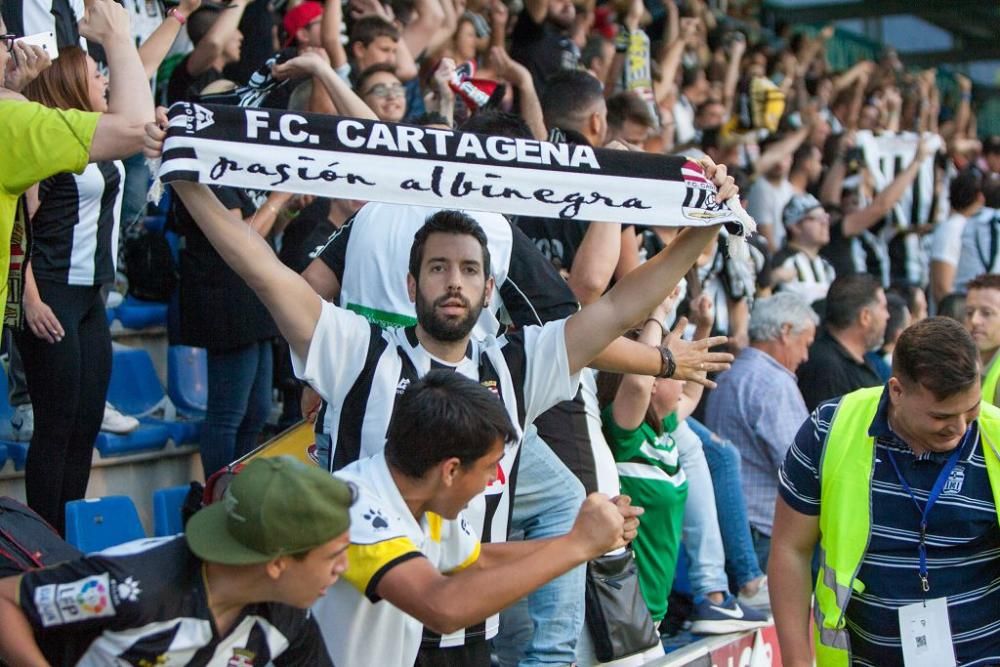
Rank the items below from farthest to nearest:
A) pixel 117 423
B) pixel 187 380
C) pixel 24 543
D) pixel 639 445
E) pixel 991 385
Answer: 1. pixel 187 380
2. pixel 117 423
3. pixel 639 445
4. pixel 991 385
5. pixel 24 543

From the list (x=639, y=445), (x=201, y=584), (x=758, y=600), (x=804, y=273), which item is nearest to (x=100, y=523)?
(x=639, y=445)

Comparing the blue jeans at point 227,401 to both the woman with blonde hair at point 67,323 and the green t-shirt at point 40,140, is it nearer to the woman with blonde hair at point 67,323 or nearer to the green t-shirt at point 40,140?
the woman with blonde hair at point 67,323

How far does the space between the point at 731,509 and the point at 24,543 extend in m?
3.73

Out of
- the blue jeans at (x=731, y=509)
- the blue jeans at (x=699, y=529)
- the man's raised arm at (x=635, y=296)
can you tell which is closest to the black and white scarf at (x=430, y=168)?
the man's raised arm at (x=635, y=296)

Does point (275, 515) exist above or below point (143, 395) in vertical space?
above

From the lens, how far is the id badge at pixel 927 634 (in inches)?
153

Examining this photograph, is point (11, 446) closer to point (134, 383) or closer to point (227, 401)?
point (227, 401)

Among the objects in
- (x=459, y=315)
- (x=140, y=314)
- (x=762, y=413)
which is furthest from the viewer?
(x=140, y=314)

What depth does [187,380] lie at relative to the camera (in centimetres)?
703

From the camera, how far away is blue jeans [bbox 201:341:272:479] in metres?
6.02

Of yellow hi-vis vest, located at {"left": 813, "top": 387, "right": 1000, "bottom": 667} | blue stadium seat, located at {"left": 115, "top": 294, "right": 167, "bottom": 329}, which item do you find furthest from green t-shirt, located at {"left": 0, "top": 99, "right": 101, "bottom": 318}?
blue stadium seat, located at {"left": 115, "top": 294, "right": 167, "bottom": 329}

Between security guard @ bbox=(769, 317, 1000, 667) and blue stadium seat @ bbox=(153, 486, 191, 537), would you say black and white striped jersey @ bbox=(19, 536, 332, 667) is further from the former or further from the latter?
blue stadium seat @ bbox=(153, 486, 191, 537)

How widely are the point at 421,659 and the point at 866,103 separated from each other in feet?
42.7

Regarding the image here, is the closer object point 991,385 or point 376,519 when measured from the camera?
point 376,519
